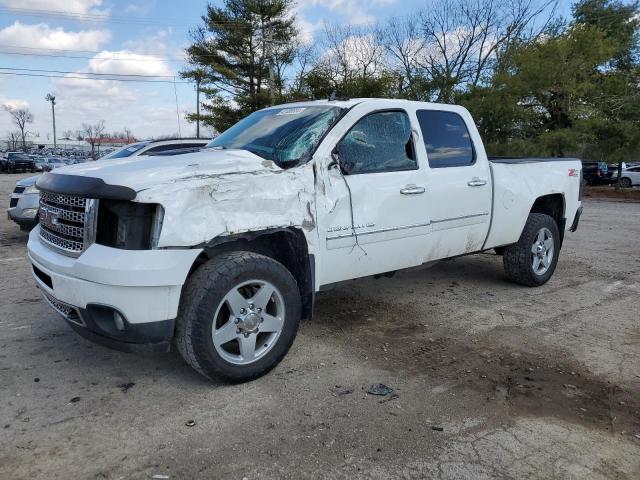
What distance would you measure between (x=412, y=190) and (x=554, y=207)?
286cm

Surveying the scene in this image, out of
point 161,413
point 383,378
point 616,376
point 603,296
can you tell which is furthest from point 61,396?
point 603,296

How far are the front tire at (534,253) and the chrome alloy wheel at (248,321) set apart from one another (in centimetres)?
335

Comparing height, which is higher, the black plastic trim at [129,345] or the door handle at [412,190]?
the door handle at [412,190]

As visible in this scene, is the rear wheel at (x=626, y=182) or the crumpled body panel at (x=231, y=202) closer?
the crumpled body panel at (x=231, y=202)

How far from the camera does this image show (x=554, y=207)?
6.31 meters

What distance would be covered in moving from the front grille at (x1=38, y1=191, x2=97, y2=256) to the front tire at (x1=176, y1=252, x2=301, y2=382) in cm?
69

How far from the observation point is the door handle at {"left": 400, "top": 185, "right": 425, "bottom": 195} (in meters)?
4.25

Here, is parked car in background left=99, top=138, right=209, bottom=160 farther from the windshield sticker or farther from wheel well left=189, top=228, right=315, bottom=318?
wheel well left=189, top=228, right=315, bottom=318

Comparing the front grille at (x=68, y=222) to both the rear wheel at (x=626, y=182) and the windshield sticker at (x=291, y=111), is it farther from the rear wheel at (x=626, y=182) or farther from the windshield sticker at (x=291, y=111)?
the rear wheel at (x=626, y=182)

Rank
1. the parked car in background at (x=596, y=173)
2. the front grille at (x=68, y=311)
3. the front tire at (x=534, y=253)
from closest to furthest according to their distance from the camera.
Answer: the front grille at (x=68, y=311) → the front tire at (x=534, y=253) → the parked car in background at (x=596, y=173)

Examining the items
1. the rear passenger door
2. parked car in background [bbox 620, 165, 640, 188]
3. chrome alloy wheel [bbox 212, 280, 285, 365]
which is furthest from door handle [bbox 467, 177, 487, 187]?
parked car in background [bbox 620, 165, 640, 188]

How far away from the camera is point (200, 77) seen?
123 ft

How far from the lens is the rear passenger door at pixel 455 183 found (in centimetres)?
462

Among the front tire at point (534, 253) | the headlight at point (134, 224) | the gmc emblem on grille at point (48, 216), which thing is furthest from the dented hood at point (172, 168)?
the front tire at point (534, 253)
